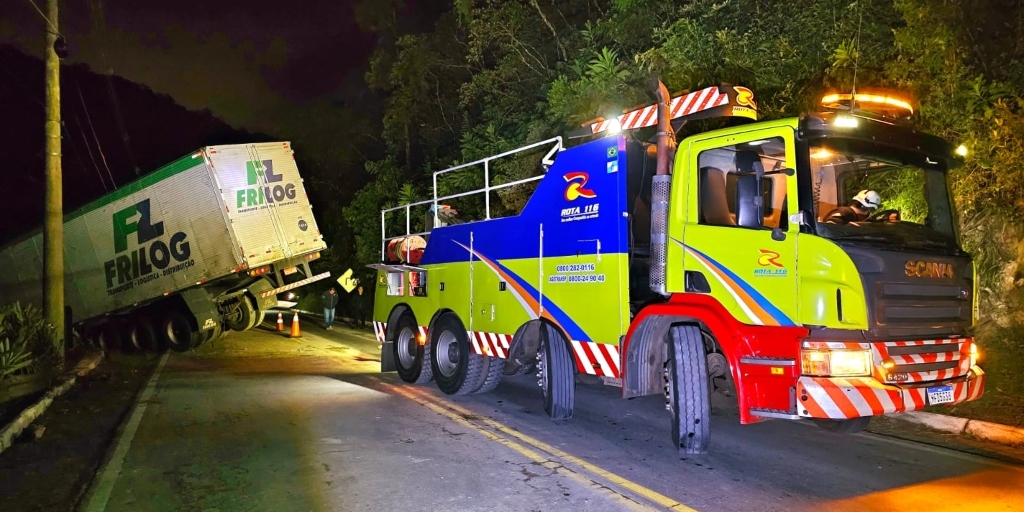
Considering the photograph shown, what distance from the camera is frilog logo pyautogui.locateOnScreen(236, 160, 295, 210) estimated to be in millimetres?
15391

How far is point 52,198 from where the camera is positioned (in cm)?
1174

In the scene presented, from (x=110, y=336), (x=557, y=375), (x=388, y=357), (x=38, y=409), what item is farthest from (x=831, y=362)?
(x=110, y=336)

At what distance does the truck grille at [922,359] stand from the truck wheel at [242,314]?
617 inches

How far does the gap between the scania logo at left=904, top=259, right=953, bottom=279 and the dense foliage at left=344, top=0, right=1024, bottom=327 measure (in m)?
1.78

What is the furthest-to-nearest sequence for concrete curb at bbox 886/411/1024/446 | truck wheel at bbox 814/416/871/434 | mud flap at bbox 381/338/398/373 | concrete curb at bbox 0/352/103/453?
mud flap at bbox 381/338/398/373, concrete curb at bbox 0/352/103/453, concrete curb at bbox 886/411/1024/446, truck wheel at bbox 814/416/871/434

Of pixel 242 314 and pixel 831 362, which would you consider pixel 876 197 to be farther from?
pixel 242 314

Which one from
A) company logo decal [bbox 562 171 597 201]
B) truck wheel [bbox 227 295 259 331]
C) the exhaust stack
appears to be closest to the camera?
the exhaust stack

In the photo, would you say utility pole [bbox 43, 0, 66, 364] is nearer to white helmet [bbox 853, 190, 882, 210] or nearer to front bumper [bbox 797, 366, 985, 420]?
front bumper [bbox 797, 366, 985, 420]

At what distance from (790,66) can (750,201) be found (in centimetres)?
572

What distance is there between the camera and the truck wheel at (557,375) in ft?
24.6

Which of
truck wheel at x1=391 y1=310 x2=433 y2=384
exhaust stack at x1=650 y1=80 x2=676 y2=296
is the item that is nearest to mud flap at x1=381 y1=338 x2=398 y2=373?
truck wheel at x1=391 y1=310 x2=433 y2=384

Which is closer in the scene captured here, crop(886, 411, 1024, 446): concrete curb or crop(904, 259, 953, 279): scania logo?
crop(904, 259, 953, 279): scania logo

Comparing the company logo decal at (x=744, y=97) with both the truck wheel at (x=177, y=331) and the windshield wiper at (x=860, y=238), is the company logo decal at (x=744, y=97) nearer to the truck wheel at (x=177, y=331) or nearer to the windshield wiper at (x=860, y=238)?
the windshield wiper at (x=860, y=238)

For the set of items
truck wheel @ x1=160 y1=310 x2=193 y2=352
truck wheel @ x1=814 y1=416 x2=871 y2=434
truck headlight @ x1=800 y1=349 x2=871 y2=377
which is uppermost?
truck headlight @ x1=800 y1=349 x2=871 y2=377
